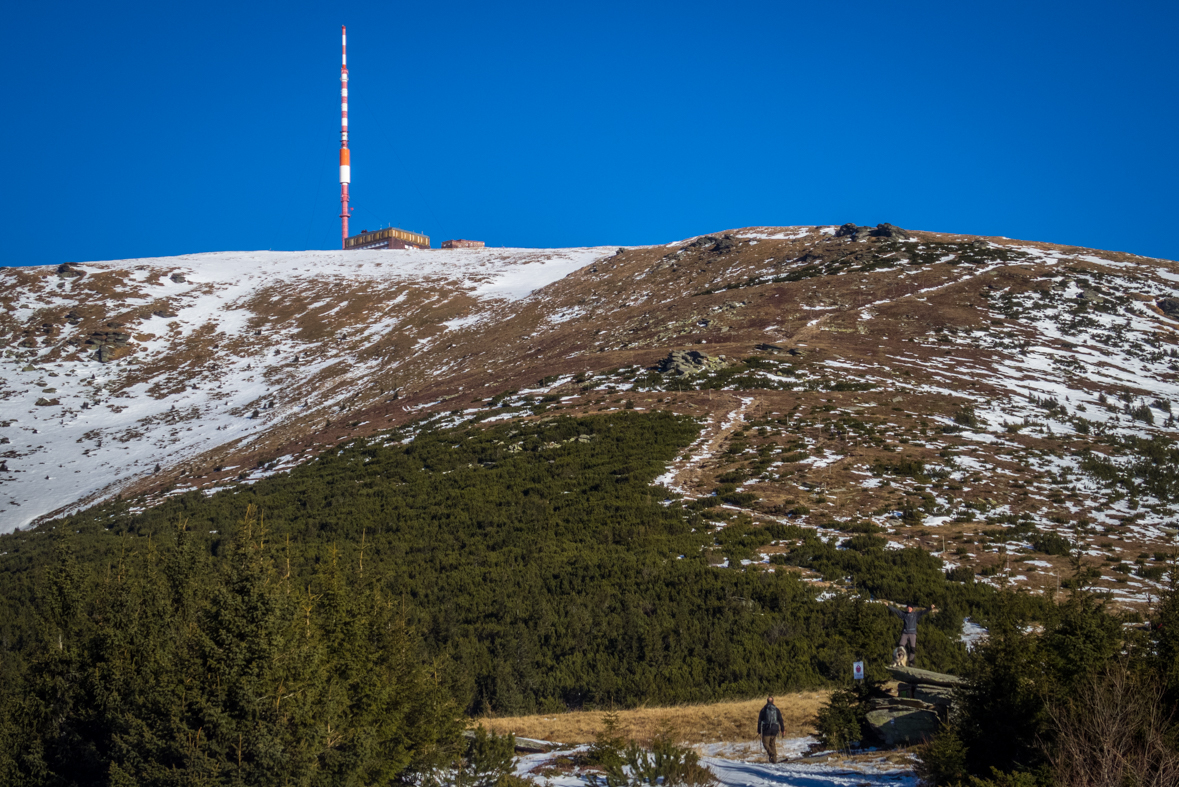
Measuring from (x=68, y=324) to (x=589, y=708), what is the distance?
235ft

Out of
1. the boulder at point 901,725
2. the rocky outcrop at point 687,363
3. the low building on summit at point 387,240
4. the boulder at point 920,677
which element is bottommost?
the boulder at point 901,725

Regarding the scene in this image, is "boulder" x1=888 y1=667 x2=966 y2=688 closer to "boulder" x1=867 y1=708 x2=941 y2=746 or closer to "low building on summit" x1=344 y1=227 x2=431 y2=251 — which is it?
"boulder" x1=867 y1=708 x2=941 y2=746

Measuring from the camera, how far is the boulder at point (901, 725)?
12.0 metres

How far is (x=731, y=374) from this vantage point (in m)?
39.8

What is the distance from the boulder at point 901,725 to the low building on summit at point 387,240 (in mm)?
105922

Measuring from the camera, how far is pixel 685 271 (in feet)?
222

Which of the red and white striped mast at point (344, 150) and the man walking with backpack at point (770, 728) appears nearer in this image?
the man walking with backpack at point (770, 728)

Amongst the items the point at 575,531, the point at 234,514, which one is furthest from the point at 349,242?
the point at 575,531

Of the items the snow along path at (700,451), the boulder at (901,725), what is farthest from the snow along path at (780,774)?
the snow along path at (700,451)

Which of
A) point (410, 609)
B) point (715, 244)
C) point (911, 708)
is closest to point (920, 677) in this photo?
point (911, 708)

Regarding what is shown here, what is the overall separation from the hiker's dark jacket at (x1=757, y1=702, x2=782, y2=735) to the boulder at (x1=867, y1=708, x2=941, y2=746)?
1.43 metres

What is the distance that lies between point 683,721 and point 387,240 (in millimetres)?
105252

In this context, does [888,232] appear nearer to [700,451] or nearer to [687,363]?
[687,363]

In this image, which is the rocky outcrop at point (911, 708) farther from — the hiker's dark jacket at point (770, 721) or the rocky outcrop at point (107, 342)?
the rocky outcrop at point (107, 342)
